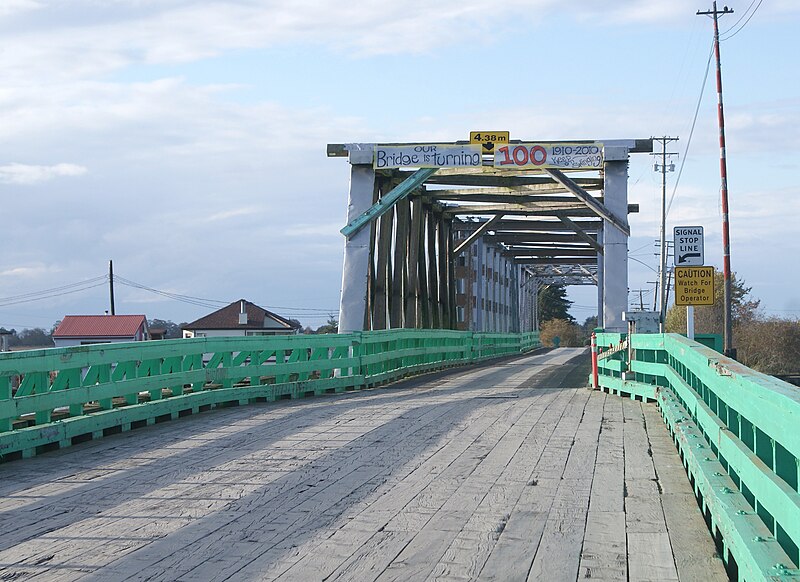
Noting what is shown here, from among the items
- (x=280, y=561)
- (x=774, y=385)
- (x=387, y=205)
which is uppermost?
(x=387, y=205)

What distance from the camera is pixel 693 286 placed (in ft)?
51.8

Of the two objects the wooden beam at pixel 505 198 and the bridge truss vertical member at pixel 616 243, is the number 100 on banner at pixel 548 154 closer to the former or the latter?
the bridge truss vertical member at pixel 616 243

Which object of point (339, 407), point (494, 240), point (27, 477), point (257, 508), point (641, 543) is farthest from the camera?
point (494, 240)

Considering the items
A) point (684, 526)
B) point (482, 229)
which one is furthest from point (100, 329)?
point (684, 526)

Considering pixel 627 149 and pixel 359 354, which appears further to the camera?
pixel 627 149

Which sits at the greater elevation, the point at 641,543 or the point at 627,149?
the point at 627,149

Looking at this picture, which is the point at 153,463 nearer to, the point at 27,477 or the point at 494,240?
the point at 27,477

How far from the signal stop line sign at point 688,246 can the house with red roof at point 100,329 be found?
46185 millimetres

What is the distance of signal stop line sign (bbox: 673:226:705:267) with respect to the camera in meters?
16.0

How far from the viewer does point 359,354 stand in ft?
57.9

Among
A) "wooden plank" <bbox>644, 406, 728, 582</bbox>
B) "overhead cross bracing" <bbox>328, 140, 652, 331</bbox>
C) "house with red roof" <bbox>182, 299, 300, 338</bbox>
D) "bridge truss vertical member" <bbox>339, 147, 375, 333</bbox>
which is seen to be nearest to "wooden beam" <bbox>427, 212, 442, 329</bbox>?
"overhead cross bracing" <bbox>328, 140, 652, 331</bbox>

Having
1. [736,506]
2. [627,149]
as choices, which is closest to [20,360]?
[736,506]

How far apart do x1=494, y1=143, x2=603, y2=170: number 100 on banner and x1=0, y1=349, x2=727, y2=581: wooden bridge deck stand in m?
10.4

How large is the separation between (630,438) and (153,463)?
15.0 ft
